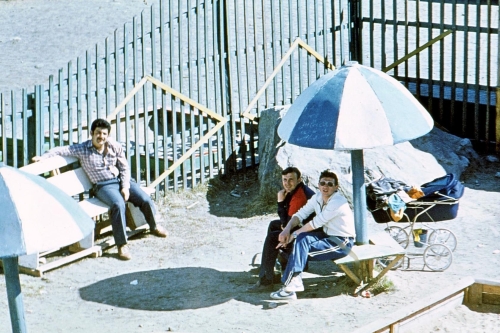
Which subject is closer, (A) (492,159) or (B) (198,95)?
(B) (198,95)

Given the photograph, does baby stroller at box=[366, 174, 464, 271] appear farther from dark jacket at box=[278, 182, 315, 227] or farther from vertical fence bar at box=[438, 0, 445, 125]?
Answer: vertical fence bar at box=[438, 0, 445, 125]

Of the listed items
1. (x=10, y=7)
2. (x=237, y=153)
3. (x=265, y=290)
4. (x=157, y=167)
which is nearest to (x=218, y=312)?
(x=265, y=290)

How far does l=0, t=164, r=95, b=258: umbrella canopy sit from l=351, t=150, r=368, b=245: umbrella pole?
135 inches

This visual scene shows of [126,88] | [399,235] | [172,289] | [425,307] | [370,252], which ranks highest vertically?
[126,88]

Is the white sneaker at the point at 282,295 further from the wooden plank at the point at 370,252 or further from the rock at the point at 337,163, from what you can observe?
the rock at the point at 337,163

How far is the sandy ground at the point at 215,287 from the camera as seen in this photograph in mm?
8805

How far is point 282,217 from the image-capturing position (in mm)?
9719

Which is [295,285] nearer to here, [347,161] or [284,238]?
[284,238]

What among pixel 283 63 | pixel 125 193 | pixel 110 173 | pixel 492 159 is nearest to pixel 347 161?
pixel 283 63

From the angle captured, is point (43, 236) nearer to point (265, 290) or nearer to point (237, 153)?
point (265, 290)

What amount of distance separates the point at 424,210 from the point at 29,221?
15.5 feet

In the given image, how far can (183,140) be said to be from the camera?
1259cm

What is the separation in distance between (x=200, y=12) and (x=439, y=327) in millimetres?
5730

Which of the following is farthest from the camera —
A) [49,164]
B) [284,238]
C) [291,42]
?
[291,42]
